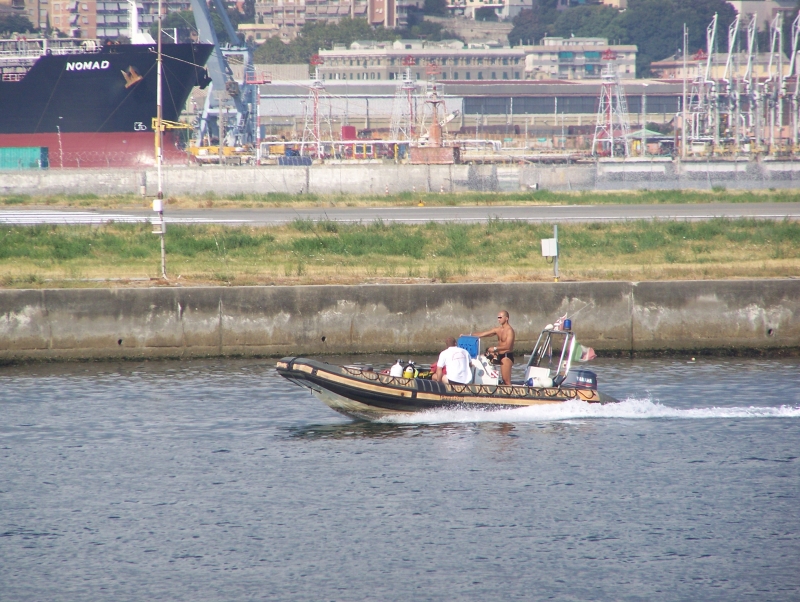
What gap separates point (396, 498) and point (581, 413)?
17.8 ft

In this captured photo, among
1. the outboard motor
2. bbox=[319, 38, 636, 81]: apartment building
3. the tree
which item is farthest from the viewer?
bbox=[319, 38, 636, 81]: apartment building

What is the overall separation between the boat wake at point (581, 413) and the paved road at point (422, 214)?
19.2m

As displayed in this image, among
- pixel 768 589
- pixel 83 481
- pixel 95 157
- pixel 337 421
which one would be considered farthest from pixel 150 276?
pixel 95 157

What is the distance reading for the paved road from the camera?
39188 millimetres

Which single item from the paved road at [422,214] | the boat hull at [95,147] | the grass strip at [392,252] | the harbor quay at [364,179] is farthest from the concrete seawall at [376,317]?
the boat hull at [95,147]

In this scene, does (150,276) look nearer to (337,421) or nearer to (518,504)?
(337,421)

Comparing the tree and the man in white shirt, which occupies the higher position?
the tree

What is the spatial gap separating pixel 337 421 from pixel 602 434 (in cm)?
510

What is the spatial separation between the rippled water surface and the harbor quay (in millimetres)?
37632

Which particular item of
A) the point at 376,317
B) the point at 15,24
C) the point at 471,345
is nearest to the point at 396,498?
→ the point at 471,345

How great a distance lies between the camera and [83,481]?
15.4 meters

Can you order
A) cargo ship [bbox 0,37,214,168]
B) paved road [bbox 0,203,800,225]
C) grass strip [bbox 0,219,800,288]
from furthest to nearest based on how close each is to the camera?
cargo ship [bbox 0,37,214,168]
paved road [bbox 0,203,800,225]
grass strip [bbox 0,219,800,288]

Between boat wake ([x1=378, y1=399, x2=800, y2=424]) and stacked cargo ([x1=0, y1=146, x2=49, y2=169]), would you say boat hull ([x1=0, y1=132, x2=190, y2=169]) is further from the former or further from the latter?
boat wake ([x1=378, y1=399, x2=800, y2=424])

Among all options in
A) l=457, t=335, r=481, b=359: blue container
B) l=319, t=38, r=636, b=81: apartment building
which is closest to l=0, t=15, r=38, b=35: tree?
l=319, t=38, r=636, b=81: apartment building
